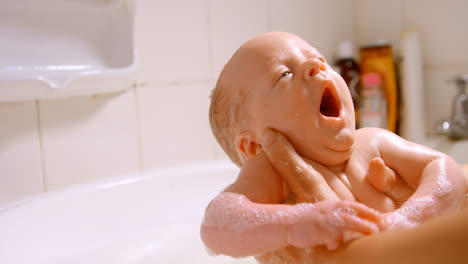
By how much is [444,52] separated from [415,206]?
1.40 m

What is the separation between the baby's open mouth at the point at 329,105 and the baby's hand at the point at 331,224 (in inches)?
9.4

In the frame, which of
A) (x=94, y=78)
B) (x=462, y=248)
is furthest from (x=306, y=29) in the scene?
(x=462, y=248)

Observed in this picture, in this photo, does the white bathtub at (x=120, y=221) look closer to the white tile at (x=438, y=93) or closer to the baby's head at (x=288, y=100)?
the baby's head at (x=288, y=100)

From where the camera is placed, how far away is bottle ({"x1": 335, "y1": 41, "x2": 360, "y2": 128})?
69.7 inches

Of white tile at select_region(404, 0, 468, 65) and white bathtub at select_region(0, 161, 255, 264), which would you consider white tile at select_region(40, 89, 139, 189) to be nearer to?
white bathtub at select_region(0, 161, 255, 264)

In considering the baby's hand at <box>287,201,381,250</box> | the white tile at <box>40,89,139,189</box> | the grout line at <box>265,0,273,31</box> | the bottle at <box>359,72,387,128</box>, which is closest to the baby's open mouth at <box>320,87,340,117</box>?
the baby's hand at <box>287,201,381,250</box>

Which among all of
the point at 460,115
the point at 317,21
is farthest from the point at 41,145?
the point at 460,115

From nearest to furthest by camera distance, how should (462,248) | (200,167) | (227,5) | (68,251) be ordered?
(462,248)
(68,251)
(200,167)
(227,5)

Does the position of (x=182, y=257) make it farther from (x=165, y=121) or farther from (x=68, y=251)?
(x=165, y=121)

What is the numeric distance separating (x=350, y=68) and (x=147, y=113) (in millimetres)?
891

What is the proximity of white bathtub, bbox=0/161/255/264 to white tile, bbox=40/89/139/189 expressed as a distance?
13 centimetres

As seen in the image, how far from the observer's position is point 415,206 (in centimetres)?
54

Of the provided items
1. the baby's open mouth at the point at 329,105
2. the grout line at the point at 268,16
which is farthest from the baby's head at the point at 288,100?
the grout line at the point at 268,16

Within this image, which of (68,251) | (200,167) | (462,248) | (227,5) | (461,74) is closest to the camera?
(462,248)
